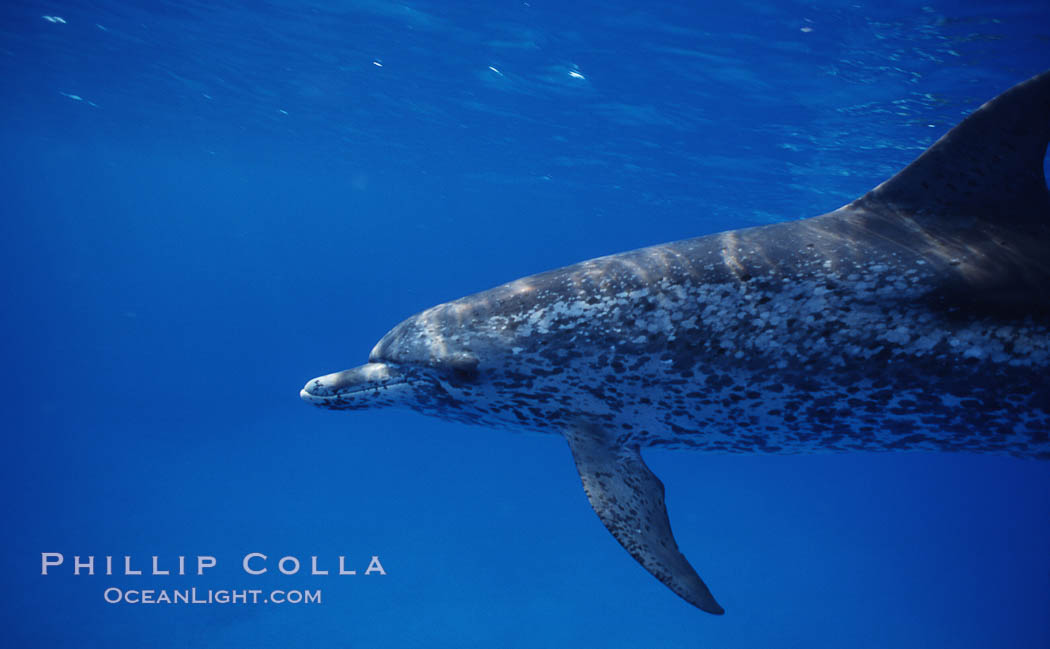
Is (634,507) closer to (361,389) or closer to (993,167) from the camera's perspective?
(361,389)

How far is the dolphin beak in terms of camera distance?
4.95 meters

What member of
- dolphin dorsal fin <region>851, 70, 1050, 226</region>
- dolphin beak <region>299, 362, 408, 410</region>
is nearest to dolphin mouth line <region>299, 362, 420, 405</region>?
dolphin beak <region>299, 362, 408, 410</region>

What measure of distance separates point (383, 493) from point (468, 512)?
572 centimetres

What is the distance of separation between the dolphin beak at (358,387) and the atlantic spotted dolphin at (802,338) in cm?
32

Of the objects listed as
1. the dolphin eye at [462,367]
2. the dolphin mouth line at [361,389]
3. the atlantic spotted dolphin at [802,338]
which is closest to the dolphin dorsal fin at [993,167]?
the atlantic spotted dolphin at [802,338]

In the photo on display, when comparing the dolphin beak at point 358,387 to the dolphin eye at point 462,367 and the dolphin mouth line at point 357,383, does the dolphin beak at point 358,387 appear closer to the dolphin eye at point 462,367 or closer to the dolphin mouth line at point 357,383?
the dolphin mouth line at point 357,383

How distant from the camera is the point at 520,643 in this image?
66.0 feet

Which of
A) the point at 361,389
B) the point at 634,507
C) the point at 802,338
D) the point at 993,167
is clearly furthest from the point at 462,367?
the point at 993,167

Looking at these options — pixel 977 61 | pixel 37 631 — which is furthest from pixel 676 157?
pixel 37 631

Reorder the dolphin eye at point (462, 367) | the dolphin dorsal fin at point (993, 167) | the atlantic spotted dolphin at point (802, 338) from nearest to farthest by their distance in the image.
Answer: the atlantic spotted dolphin at point (802, 338), the dolphin dorsal fin at point (993, 167), the dolphin eye at point (462, 367)

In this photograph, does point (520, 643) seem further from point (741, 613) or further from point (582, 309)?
point (582, 309)

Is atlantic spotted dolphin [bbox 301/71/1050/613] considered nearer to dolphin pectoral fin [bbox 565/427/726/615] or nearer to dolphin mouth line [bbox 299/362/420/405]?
dolphin pectoral fin [bbox 565/427/726/615]

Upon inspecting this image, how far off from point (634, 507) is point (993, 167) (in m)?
3.23

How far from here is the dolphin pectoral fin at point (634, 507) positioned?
377cm
